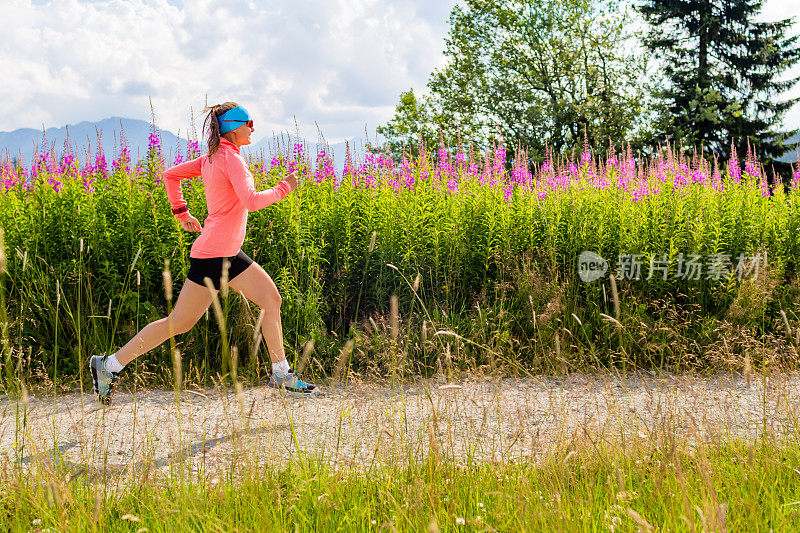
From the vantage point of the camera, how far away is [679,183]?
7531 mm

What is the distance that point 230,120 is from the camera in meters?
4.25

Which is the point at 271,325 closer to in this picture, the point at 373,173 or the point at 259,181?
the point at 259,181

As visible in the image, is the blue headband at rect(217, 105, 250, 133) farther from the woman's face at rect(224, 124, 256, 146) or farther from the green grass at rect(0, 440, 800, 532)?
the green grass at rect(0, 440, 800, 532)

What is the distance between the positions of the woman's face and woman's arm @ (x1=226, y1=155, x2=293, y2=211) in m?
0.26

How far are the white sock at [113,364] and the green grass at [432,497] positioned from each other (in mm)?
1477

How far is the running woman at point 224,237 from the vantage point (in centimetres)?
409

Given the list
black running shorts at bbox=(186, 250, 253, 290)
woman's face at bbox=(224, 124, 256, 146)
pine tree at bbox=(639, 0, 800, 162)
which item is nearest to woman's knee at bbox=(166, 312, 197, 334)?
black running shorts at bbox=(186, 250, 253, 290)

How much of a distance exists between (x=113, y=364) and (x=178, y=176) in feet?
4.77

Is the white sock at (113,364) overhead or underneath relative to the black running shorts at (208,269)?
underneath

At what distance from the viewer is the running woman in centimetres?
409

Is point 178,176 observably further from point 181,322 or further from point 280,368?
point 280,368

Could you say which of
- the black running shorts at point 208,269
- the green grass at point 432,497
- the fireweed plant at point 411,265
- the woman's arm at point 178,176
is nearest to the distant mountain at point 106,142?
the fireweed plant at point 411,265

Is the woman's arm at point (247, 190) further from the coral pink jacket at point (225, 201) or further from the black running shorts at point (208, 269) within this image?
the black running shorts at point (208, 269)

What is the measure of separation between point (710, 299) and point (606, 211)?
1.37 m
